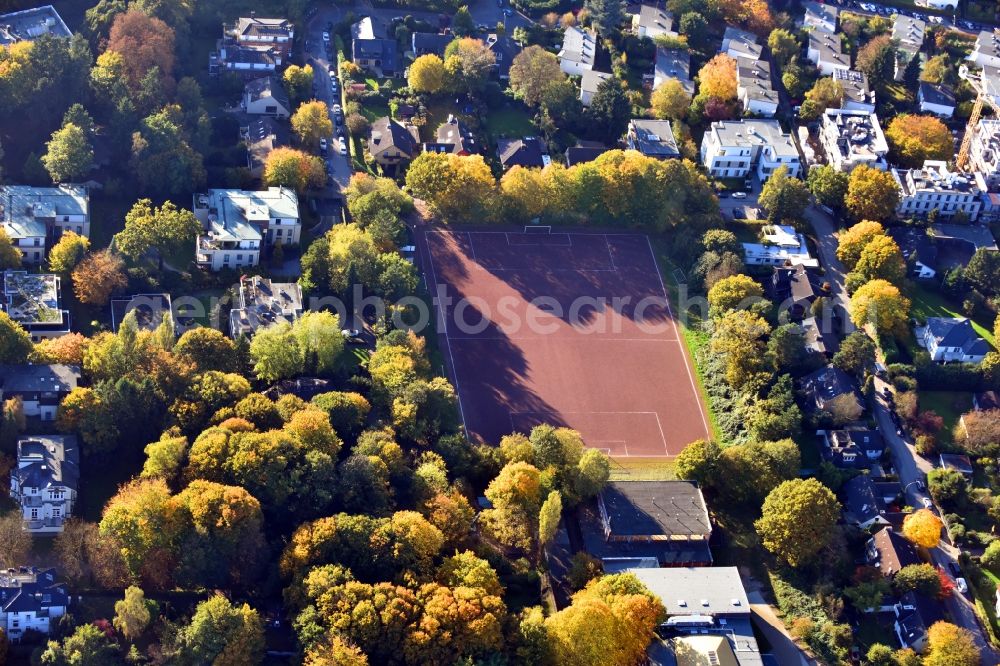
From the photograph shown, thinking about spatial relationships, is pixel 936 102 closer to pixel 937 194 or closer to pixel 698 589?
pixel 937 194

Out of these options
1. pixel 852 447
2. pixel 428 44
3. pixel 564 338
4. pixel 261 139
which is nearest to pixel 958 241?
pixel 852 447

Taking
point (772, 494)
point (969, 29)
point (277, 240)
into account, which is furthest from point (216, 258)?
point (969, 29)

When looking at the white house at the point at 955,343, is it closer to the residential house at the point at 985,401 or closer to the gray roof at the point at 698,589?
the residential house at the point at 985,401

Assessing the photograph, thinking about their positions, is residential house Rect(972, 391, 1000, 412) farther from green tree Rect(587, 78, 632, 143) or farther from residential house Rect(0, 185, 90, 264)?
residential house Rect(0, 185, 90, 264)

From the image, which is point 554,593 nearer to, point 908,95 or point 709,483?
point 709,483

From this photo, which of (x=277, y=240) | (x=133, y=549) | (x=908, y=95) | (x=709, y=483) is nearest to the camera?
(x=133, y=549)

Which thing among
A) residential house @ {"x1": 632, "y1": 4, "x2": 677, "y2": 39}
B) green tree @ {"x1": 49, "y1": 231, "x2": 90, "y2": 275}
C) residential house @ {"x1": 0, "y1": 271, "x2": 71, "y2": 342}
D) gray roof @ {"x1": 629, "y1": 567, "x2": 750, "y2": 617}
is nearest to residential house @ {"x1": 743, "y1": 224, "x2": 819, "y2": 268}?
residential house @ {"x1": 632, "y1": 4, "x2": 677, "y2": 39}
